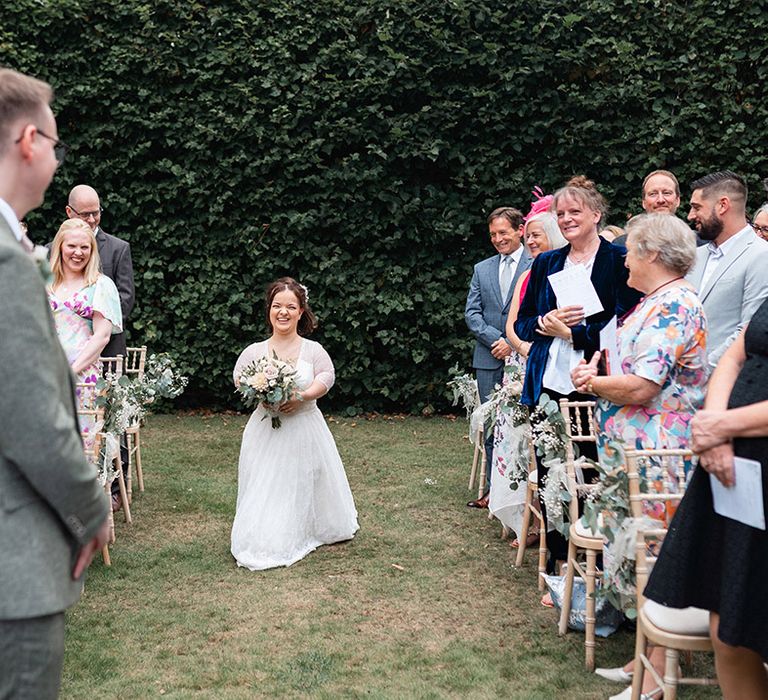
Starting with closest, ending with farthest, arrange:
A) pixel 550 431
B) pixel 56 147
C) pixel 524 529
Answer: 1. pixel 56 147
2. pixel 550 431
3. pixel 524 529

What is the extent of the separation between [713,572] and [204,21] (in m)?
8.88

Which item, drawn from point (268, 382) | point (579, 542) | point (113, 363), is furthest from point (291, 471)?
point (579, 542)

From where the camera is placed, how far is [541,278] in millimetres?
5074

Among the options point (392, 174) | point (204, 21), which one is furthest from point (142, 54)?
point (392, 174)

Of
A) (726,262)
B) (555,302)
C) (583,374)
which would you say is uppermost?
(726,262)

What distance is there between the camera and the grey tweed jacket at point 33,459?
192cm

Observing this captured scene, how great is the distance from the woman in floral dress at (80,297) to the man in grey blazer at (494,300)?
110 inches

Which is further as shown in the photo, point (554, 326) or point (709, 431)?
point (554, 326)

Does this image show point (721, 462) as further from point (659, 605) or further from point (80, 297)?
point (80, 297)

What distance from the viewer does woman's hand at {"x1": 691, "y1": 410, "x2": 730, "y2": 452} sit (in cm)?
269

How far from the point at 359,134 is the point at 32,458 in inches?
331

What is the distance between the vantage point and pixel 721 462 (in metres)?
2.69

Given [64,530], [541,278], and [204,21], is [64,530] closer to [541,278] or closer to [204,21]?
[541,278]

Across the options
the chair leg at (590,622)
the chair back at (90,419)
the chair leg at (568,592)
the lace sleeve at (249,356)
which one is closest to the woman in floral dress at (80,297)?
the chair back at (90,419)
